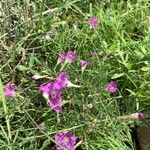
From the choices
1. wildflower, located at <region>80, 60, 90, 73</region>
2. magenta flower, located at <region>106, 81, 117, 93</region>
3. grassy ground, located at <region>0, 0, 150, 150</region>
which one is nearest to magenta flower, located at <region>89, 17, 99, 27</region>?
grassy ground, located at <region>0, 0, 150, 150</region>

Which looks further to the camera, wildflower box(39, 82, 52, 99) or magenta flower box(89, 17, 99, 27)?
magenta flower box(89, 17, 99, 27)

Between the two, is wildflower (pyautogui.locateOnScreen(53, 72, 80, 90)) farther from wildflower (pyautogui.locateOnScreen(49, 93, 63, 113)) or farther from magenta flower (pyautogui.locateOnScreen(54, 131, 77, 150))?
magenta flower (pyautogui.locateOnScreen(54, 131, 77, 150))

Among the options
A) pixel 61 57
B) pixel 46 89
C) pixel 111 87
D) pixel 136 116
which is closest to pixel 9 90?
pixel 46 89

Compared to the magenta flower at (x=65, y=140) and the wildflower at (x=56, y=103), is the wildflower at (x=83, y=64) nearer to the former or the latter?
the wildflower at (x=56, y=103)

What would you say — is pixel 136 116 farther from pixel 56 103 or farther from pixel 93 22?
pixel 93 22

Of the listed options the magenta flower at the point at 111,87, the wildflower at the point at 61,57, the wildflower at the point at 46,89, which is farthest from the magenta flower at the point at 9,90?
the magenta flower at the point at 111,87

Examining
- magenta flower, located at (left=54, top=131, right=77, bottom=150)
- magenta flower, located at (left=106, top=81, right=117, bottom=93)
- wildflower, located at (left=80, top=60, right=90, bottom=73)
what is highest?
wildflower, located at (left=80, top=60, right=90, bottom=73)
